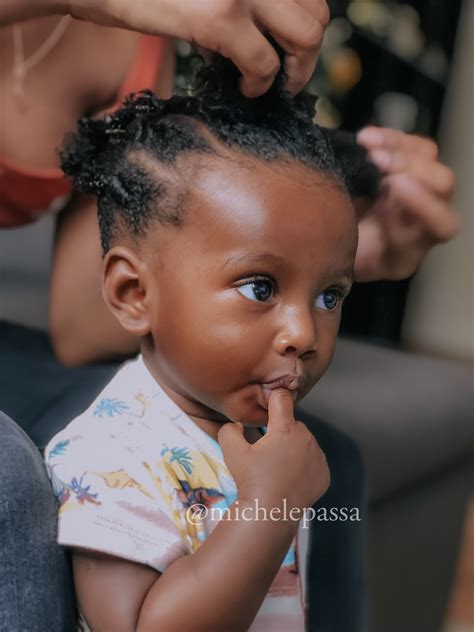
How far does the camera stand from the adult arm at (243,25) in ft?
1.15

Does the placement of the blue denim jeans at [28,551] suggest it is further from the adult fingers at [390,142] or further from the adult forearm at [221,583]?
the adult fingers at [390,142]

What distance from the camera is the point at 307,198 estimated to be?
356 mm

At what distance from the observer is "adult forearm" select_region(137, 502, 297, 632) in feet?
1.05

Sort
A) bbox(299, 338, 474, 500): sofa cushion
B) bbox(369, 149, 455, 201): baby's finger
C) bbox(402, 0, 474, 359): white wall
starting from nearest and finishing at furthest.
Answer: bbox(369, 149, 455, 201): baby's finger < bbox(299, 338, 474, 500): sofa cushion < bbox(402, 0, 474, 359): white wall

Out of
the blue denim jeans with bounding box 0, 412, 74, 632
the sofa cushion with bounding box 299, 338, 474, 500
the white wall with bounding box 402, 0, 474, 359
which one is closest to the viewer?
the blue denim jeans with bounding box 0, 412, 74, 632

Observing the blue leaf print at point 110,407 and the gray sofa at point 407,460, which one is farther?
the gray sofa at point 407,460

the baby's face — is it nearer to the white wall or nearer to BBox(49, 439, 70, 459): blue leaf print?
BBox(49, 439, 70, 459): blue leaf print

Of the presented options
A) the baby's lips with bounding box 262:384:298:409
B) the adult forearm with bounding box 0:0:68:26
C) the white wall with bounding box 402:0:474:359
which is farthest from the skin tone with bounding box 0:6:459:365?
the white wall with bounding box 402:0:474:359

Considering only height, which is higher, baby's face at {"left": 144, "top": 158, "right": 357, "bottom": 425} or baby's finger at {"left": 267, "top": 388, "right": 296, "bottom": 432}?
baby's face at {"left": 144, "top": 158, "right": 357, "bottom": 425}

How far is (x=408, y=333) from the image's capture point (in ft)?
4.13

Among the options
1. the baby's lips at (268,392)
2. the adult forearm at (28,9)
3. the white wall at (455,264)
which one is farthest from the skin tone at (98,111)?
the white wall at (455,264)

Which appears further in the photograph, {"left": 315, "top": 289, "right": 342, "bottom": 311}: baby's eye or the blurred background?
the blurred background

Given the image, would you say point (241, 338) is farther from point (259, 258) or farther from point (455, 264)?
point (455, 264)

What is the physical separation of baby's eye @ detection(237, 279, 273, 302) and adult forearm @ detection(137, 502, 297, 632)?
0.09m
